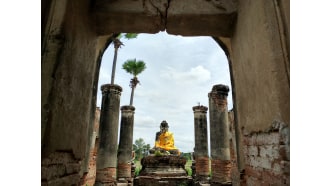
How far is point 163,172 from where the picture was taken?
12.0 metres

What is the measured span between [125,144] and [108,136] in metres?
3.03

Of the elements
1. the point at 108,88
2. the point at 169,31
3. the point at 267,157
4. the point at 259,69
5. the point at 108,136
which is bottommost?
the point at 108,136

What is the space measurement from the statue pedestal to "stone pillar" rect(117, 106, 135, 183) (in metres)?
1.16

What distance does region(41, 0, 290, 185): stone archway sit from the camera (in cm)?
184

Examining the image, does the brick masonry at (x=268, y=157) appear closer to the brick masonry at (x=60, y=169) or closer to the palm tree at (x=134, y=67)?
the brick masonry at (x=60, y=169)

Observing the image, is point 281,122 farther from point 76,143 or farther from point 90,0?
point 90,0

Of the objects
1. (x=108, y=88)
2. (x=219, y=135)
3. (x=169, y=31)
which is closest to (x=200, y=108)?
(x=219, y=135)

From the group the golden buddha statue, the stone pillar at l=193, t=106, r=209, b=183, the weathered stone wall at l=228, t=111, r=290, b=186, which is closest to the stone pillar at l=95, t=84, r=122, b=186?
the stone pillar at l=193, t=106, r=209, b=183

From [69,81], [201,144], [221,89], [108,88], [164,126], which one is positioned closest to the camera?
[69,81]

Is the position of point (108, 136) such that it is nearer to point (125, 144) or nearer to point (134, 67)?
point (125, 144)

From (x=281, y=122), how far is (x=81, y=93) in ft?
7.02

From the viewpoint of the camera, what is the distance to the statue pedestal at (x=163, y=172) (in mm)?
11547

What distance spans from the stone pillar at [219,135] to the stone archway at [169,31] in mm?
6064

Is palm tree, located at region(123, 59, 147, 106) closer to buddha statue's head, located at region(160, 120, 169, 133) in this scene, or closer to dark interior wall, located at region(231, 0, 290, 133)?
buddha statue's head, located at region(160, 120, 169, 133)
